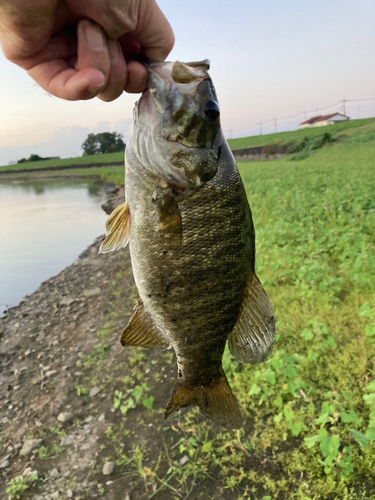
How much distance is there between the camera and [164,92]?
152 centimetres

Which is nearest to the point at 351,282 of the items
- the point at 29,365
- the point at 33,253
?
the point at 29,365

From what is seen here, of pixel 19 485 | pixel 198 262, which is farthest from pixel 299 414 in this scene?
pixel 19 485

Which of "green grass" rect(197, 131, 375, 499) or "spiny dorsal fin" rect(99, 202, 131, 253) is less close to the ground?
"spiny dorsal fin" rect(99, 202, 131, 253)

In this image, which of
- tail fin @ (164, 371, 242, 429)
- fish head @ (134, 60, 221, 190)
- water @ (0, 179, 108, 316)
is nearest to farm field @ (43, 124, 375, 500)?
tail fin @ (164, 371, 242, 429)

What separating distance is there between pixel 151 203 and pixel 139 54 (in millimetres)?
724

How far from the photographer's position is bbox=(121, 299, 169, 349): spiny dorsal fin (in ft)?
6.08

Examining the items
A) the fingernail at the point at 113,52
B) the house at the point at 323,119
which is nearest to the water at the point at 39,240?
the fingernail at the point at 113,52

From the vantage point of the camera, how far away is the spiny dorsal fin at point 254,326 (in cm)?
171

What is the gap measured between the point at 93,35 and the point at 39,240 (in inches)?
611

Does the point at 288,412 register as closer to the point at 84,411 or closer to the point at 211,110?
the point at 84,411

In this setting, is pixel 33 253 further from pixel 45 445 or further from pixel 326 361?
pixel 326 361

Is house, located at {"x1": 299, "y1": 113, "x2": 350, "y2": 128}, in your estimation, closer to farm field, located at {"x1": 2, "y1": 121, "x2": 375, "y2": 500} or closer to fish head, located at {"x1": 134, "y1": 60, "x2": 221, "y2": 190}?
farm field, located at {"x1": 2, "y1": 121, "x2": 375, "y2": 500}

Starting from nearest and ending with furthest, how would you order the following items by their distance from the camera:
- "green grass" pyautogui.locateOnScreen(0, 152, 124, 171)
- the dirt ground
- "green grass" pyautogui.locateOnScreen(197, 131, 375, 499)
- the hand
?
the hand < "green grass" pyautogui.locateOnScreen(197, 131, 375, 499) < the dirt ground < "green grass" pyautogui.locateOnScreen(0, 152, 124, 171)

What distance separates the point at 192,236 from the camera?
5.31 ft
